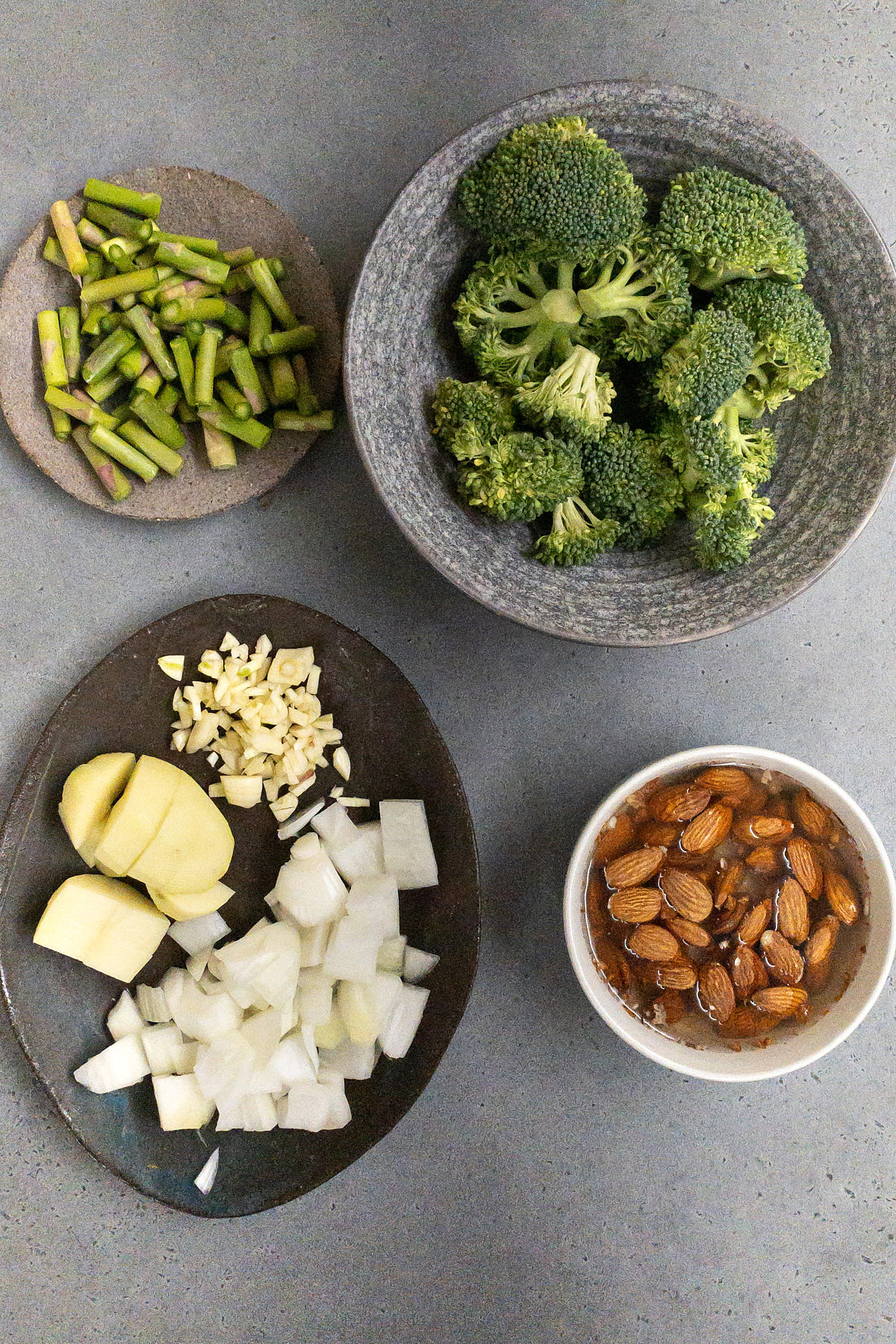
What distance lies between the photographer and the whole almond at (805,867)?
141cm

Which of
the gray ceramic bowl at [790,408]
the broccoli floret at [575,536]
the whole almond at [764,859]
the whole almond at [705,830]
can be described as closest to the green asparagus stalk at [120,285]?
the gray ceramic bowl at [790,408]

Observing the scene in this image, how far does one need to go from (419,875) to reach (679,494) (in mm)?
702

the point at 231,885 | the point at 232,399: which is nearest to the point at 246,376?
the point at 232,399

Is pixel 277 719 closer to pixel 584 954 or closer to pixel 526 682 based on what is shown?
pixel 526 682

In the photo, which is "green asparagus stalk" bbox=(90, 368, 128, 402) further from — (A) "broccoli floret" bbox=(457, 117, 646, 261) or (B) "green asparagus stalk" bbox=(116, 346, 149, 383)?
(A) "broccoli floret" bbox=(457, 117, 646, 261)

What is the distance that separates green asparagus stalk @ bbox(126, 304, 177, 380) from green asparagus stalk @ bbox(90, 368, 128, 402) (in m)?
0.06

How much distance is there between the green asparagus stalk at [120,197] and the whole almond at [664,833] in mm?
1213

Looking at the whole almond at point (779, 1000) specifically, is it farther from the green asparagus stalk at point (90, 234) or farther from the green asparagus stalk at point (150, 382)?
the green asparagus stalk at point (90, 234)

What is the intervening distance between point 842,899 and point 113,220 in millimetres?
1517

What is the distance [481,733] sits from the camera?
156 centimetres

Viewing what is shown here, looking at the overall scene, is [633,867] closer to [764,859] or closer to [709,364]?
[764,859]

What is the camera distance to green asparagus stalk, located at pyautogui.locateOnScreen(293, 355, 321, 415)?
144 centimetres

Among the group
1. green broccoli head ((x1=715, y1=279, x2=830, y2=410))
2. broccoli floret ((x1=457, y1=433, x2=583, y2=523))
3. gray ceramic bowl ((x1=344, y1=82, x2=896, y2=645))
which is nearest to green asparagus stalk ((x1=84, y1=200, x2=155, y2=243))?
gray ceramic bowl ((x1=344, y1=82, x2=896, y2=645))

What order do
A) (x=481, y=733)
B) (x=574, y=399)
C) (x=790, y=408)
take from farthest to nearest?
1. (x=481, y=733)
2. (x=790, y=408)
3. (x=574, y=399)
